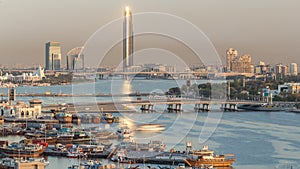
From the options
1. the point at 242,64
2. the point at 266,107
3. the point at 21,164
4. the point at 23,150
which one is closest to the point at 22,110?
the point at 266,107

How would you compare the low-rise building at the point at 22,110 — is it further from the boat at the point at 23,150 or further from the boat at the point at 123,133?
the boat at the point at 23,150

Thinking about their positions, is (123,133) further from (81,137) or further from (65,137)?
(65,137)

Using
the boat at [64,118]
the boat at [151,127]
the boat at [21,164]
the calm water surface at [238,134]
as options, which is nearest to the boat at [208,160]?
the calm water surface at [238,134]

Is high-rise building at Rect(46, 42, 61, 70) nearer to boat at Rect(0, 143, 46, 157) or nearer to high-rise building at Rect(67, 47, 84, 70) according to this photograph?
high-rise building at Rect(67, 47, 84, 70)

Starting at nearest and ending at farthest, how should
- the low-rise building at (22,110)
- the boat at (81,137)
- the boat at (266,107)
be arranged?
the boat at (81,137) → the low-rise building at (22,110) → the boat at (266,107)

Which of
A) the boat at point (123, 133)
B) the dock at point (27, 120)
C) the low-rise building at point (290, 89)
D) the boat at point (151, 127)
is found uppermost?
the low-rise building at point (290, 89)
